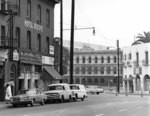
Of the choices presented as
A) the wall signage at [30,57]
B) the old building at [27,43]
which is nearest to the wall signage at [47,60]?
the old building at [27,43]

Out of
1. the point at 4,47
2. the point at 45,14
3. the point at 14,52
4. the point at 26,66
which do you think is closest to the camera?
the point at 4,47

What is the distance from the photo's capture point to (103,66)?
123 m

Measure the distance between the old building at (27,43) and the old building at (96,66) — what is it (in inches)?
2805

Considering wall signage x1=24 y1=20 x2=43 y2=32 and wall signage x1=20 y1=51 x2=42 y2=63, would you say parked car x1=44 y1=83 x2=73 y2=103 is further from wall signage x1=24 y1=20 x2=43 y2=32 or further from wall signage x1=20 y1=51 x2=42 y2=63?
wall signage x1=24 y1=20 x2=43 y2=32

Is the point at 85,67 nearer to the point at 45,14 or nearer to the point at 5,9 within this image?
the point at 45,14

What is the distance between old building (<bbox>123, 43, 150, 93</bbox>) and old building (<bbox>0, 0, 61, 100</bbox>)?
28.3m

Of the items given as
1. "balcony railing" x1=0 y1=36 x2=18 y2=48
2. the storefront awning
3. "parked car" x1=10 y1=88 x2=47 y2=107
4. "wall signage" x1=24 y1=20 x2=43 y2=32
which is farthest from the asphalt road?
the storefront awning

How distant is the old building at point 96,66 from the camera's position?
122m

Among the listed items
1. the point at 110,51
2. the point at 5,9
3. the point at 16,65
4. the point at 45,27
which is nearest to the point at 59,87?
the point at 16,65

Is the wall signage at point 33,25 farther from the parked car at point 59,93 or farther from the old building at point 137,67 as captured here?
the old building at point 137,67

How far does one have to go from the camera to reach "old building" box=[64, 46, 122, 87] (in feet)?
399

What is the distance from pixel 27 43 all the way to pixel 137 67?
124ft

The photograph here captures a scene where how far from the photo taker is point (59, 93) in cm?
3800

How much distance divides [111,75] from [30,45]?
7935cm
